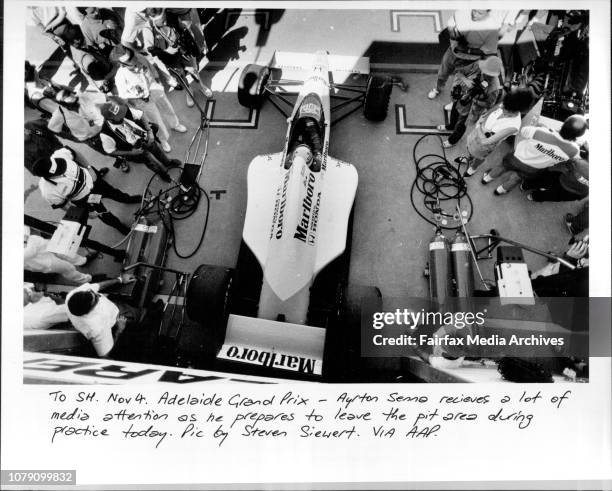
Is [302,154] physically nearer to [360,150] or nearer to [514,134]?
[360,150]

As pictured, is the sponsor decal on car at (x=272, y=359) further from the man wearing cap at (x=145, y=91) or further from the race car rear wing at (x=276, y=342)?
the man wearing cap at (x=145, y=91)

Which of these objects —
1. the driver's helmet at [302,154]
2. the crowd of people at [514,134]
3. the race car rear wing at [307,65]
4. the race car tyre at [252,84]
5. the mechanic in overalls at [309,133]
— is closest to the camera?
the crowd of people at [514,134]

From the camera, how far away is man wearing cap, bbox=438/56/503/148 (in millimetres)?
1473

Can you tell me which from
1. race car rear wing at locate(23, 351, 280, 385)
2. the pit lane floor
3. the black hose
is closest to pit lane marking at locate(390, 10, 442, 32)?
the pit lane floor

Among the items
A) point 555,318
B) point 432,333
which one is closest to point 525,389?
point 555,318

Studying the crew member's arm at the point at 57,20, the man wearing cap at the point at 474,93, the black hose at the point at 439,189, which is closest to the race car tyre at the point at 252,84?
the crew member's arm at the point at 57,20

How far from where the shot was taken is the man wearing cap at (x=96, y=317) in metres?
1.11

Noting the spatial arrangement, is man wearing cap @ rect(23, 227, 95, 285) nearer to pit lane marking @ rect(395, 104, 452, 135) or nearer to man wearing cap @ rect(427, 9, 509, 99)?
pit lane marking @ rect(395, 104, 452, 135)

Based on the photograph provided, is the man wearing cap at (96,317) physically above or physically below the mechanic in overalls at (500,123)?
below

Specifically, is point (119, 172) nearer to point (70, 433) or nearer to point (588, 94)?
point (70, 433)

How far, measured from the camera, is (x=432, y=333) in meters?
1.23

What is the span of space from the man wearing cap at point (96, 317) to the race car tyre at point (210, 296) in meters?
0.29

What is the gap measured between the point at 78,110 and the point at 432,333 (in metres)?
1.79

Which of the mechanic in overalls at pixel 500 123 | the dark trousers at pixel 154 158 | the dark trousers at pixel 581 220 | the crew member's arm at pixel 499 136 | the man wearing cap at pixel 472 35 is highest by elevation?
the man wearing cap at pixel 472 35
